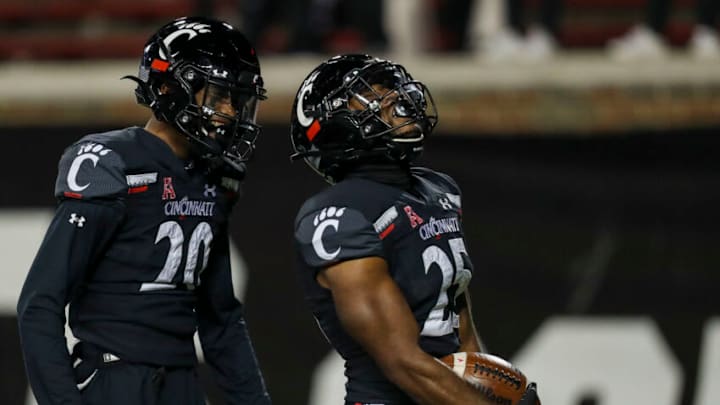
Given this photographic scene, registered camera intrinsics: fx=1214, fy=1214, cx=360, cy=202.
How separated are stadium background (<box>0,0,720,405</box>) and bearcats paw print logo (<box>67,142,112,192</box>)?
1.84 m

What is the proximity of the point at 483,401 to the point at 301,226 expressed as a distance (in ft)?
1.80

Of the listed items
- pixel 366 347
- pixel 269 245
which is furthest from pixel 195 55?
pixel 269 245

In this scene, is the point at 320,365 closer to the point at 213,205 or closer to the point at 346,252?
the point at 213,205

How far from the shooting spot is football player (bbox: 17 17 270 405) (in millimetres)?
2748

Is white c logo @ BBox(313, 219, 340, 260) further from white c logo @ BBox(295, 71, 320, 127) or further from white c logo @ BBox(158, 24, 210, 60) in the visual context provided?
white c logo @ BBox(158, 24, 210, 60)

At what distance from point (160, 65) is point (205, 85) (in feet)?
0.43

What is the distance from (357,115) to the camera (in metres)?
2.75

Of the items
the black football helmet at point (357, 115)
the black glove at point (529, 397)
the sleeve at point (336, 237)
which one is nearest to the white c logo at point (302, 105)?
the black football helmet at point (357, 115)

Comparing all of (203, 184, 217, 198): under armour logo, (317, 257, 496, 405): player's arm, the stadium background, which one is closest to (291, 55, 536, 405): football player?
(317, 257, 496, 405): player's arm

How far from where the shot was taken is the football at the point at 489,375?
8.71 ft

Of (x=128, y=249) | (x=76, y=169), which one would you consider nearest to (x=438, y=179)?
(x=128, y=249)

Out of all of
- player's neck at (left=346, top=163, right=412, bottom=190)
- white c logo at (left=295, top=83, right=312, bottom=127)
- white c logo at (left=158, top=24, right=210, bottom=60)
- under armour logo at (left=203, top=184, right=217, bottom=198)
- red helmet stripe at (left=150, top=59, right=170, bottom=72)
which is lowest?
under armour logo at (left=203, top=184, right=217, bottom=198)

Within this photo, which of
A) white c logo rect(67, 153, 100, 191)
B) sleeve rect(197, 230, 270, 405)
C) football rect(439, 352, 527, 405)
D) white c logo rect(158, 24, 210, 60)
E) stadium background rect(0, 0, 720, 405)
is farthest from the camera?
stadium background rect(0, 0, 720, 405)

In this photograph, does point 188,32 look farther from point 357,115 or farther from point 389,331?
point 389,331
